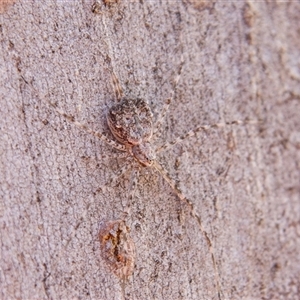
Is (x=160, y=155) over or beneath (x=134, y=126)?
beneath

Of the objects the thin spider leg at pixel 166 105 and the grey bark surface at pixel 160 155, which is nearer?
the grey bark surface at pixel 160 155

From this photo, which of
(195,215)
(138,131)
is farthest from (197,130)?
(195,215)

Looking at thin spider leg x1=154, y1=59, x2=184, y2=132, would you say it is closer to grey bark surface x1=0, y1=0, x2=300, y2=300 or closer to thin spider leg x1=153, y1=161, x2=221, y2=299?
grey bark surface x1=0, y1=0, x2=300, y2=300

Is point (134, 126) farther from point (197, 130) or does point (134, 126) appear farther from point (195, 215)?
point (195, 215)

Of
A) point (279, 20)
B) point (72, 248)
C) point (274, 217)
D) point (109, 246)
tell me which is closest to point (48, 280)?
point (72, 248)

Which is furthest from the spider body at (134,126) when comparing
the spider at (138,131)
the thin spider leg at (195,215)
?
the thin spider leg at (195,215)

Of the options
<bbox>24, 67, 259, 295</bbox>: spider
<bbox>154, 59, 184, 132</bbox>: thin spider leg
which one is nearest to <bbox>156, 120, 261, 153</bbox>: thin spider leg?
<bbox>24, 67, 259, 295</bbox>: spider

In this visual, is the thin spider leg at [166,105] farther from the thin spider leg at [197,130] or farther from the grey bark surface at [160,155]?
the thin spider leg at [197,130]

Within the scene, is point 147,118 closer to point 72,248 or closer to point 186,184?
point 186,184
